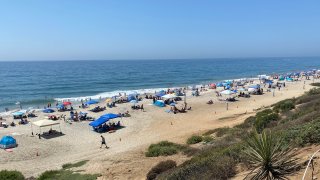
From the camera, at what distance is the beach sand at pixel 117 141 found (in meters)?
14.7

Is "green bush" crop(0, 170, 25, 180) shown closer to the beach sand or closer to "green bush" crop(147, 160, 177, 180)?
the beach sand

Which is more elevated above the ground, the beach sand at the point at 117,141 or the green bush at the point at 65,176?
the green bush at the point at 65,176

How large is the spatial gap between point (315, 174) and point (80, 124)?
2500 centimetres

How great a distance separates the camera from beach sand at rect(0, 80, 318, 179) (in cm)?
1474

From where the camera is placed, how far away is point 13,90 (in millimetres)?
58531

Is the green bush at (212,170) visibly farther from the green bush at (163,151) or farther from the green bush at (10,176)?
the green bush at (10,176)

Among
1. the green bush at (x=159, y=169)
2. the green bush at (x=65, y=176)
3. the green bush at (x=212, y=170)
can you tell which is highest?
the green bush at (x=212, y=170)

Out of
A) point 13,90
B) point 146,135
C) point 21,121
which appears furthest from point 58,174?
point 13,90

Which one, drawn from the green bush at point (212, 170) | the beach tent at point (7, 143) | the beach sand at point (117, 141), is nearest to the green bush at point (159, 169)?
the beach sand at point (117, 141)

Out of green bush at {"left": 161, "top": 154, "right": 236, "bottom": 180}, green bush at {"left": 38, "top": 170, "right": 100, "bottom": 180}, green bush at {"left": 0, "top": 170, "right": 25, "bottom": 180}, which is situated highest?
green bush at {"left": 161, "top": 154, "right": 236, "bottom": 180}

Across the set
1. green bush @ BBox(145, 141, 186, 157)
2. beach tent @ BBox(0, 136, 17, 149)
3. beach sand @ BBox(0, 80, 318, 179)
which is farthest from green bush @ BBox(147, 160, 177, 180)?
beach tent @ BBox(0, 136, 17, 149)

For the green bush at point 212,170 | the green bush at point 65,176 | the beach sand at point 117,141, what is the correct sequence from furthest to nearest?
the beach sand at point 117,141 < the green bush at point 65,176 < the green bush at point 212,170

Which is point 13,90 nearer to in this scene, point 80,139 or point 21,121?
point 21,121

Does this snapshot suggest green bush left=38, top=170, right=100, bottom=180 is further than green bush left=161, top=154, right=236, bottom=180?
Yes
